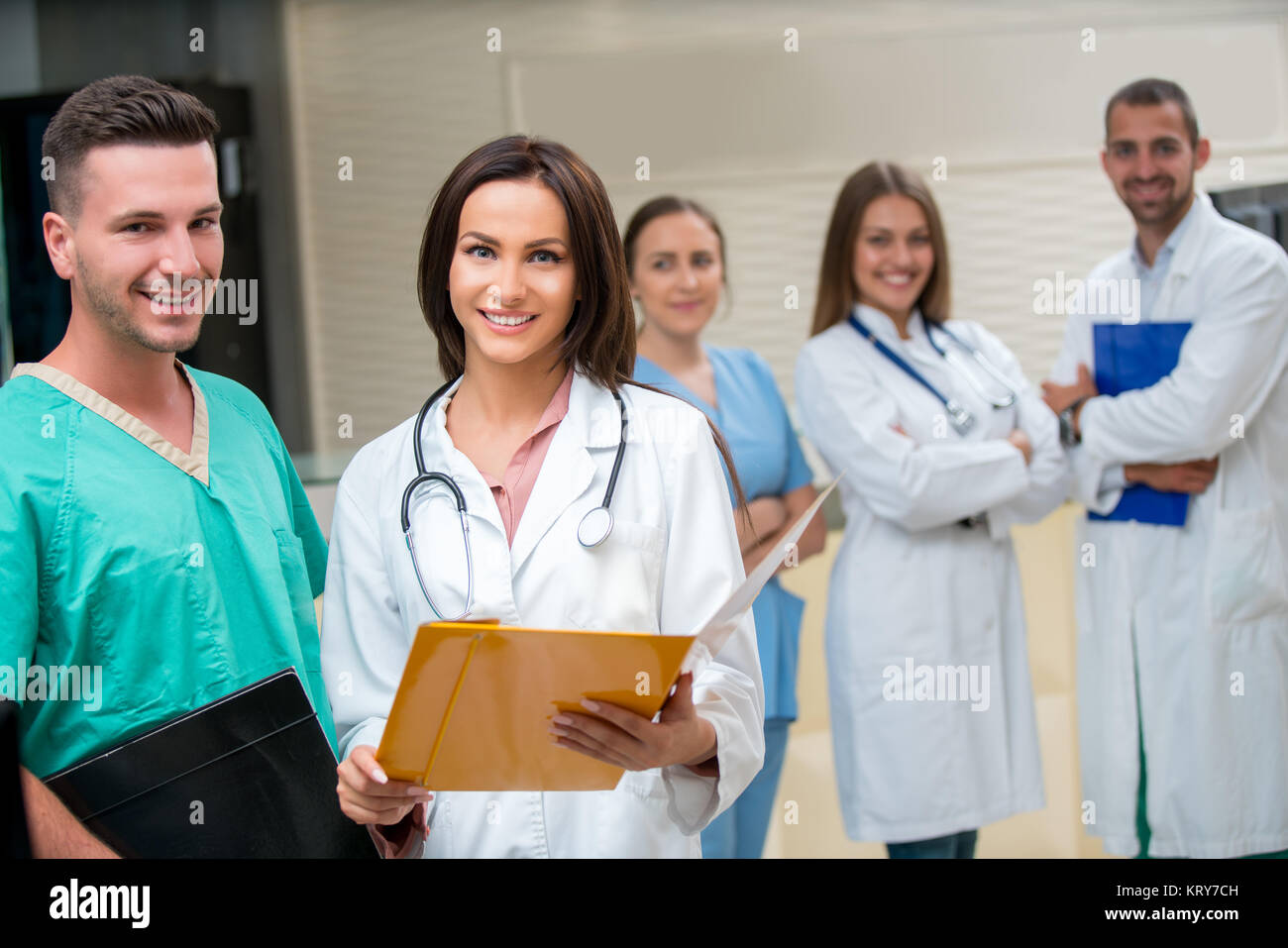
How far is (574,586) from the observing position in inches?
46.7

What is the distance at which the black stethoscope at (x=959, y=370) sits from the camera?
2225mm

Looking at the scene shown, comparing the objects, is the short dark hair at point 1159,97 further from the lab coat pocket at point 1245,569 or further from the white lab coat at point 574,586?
the white lab coat at point 574,586

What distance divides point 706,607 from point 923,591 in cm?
108

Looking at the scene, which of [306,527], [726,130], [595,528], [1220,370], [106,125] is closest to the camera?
[595,528]

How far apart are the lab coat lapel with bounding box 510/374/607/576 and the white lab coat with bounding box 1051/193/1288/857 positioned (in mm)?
1264

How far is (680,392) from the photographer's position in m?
2.15

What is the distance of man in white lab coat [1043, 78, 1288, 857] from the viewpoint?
2115 millimetres

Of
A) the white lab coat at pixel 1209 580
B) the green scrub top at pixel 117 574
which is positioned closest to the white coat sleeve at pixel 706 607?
the green scrub top at pixel 117 574

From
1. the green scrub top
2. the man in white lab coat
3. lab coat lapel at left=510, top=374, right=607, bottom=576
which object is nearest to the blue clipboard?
the man in white lab coat

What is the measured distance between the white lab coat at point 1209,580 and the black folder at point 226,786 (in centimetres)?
146

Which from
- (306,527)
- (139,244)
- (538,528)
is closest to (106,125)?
(139,244)

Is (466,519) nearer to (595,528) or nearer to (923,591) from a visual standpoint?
(595,528)

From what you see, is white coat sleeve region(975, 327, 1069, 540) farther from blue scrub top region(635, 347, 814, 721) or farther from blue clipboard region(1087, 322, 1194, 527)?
blue scrub top region(635, 347, 814, 721)
